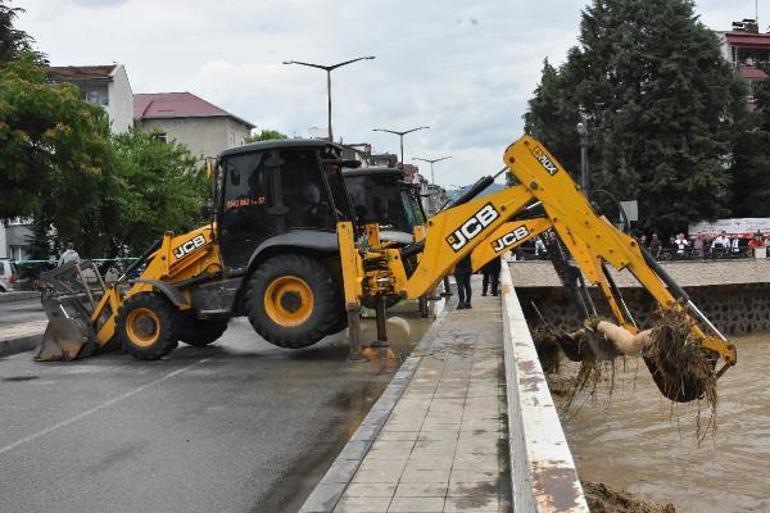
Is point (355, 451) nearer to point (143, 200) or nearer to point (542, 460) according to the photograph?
point (542, 460)

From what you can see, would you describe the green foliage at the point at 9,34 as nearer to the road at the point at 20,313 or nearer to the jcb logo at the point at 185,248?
the road at the point at 20,313

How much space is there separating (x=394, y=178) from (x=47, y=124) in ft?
42.6

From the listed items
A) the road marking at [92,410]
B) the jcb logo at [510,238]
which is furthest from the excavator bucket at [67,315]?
the jcb logo at [510,238]

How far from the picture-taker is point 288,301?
1193 centimetres

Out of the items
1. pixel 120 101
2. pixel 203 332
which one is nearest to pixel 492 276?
pixel 203 332

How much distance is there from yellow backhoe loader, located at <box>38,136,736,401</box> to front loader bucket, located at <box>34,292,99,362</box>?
0.02 meters

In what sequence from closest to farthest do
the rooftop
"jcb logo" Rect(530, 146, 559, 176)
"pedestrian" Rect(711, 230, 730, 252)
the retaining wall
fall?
1. "jcb logo" Rect(530, 146, 559, 176)
2. the retaining wall
3. "pedestrian" Rect(711, 230, 730, 252)
4. the rooftop

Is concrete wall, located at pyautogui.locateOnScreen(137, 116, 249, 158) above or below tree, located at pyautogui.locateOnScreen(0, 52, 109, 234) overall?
above

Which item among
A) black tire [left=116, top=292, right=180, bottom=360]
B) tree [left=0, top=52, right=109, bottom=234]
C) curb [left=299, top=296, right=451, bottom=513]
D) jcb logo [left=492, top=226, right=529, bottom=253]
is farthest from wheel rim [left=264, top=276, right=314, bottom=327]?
tree [left=0, top=52, right=109, bottom=234]

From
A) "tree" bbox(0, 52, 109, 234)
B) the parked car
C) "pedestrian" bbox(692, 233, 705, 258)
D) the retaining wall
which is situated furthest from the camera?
"pedestrian" bbox(692, 233, 705, 258)

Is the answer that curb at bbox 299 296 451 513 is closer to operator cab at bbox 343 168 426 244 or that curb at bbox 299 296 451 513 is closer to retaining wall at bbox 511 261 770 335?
operator cab at bbox 343 168 426 244

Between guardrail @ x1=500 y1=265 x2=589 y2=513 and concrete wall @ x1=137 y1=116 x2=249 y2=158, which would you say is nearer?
guardrail @ x1=500 y1=265 x2=589 y2=513

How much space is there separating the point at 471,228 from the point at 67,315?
20.0 feet

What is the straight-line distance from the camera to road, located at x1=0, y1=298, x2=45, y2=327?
1952 cm
